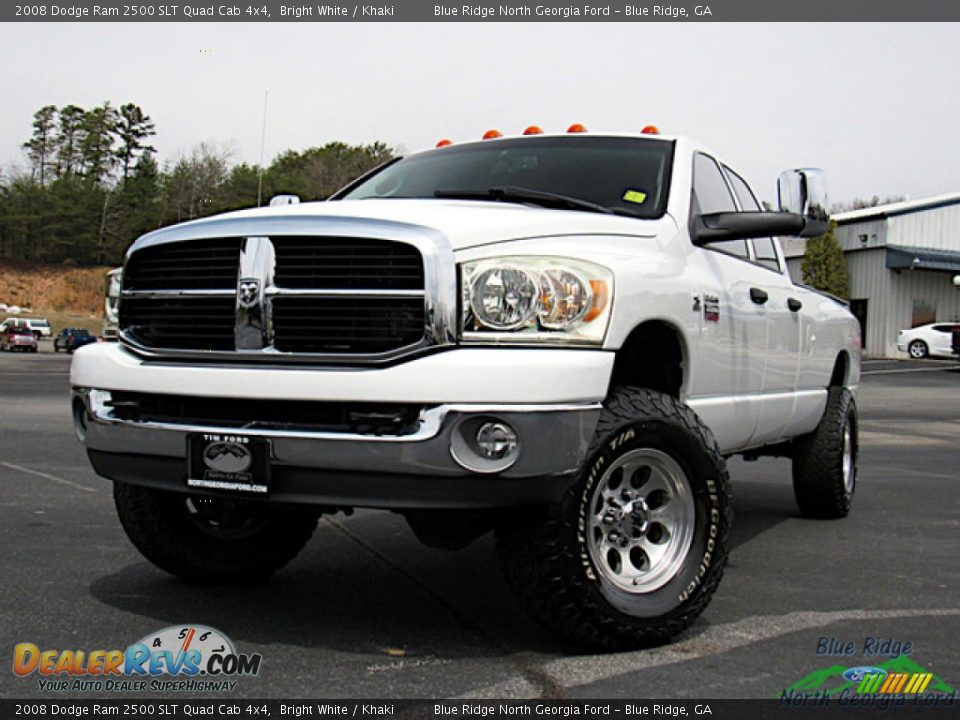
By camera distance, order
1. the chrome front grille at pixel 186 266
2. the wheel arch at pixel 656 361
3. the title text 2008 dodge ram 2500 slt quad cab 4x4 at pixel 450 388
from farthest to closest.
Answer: the wheel arch at pixel 656 361
the chrome front grille at pixel 186 266
the title text 2008 dodge ram 2500 slt quad cab 4x4 at pixel 450 388

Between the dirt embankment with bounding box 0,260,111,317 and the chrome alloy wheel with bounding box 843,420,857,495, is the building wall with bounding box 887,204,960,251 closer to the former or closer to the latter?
the chrome alloy wheel with bounding box 843,420,857,495

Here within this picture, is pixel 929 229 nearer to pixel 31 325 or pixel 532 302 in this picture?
pixel 31 325

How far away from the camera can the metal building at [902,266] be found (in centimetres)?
4378

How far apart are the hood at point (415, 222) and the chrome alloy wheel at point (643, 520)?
86 centimetres

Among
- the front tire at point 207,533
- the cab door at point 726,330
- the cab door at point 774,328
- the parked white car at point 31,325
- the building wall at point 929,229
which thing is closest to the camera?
the front tire at point 207,533

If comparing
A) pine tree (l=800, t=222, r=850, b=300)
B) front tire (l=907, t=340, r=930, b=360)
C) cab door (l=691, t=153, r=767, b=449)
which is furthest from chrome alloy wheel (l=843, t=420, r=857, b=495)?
pine tree (l=800, t=222, r=850, b=300)

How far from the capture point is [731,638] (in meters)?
4.11

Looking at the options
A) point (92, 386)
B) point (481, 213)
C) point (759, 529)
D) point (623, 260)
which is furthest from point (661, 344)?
point (759, 529)

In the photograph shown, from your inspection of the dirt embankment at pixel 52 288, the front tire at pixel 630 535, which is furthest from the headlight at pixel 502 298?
the dirt embankment at pixel 52 288

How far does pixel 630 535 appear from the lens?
13.3ft

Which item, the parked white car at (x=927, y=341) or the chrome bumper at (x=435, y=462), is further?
the parked white car at (x=927, y=341)

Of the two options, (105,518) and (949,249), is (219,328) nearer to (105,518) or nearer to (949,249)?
(105,518)

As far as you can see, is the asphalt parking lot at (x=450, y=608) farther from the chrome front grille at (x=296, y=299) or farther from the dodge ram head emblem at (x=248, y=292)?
the dodge ram head emblem at (x=248, y=292)

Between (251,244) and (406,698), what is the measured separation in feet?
5.27
